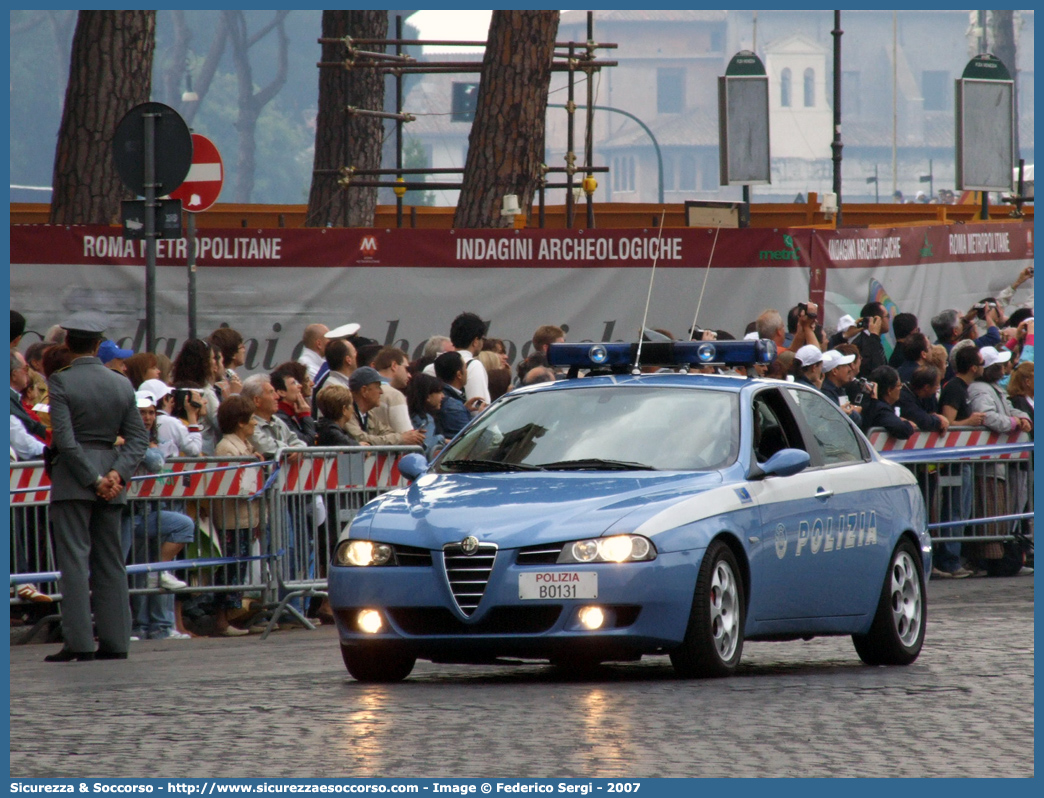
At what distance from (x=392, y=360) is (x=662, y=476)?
17.8 ft

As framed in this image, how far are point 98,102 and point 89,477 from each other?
9421 mm

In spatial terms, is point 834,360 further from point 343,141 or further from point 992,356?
point 343,141

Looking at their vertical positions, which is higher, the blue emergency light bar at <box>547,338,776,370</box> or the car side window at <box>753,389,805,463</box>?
the blue emergency light bar at <box>547,338,776,370</box>

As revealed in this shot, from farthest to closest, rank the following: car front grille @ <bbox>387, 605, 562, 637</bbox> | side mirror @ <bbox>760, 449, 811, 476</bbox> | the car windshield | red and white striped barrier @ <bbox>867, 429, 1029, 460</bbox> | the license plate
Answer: red and white striped barrier @ <bbox>867, 429, 1029, 460</bbox> → the car windshield → side mirror @ <bbox>760, 449, 811, 476</bbox> → car front grille @ <bbox>387, 605, 562, 637</bbox> → the license plate

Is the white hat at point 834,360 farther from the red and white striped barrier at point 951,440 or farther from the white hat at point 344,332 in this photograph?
the white hat at point 344,332

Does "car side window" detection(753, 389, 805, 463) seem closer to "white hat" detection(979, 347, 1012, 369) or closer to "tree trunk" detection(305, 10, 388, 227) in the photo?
"white hat" detection(979, 347, 1012, 369)

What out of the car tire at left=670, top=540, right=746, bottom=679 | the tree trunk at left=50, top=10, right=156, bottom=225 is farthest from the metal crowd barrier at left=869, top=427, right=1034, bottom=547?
the tree trunk at left=50, top=10, right=156, bottom=225

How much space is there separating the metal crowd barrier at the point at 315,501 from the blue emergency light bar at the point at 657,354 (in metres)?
2.49

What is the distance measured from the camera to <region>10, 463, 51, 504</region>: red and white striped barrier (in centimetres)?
1211

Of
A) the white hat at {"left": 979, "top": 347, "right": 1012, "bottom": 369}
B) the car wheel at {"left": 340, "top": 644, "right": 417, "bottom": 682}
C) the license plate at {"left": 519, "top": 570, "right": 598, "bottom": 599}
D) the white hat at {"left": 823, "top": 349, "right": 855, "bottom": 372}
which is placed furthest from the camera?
the white hat at {"left": 979, "top": 347, "right": 1012, "bottom": 369}

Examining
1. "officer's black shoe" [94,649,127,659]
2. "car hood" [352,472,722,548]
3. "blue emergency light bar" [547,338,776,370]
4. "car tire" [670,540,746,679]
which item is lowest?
"officer's black shoe" [94,649,127,659]

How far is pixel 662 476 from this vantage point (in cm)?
979

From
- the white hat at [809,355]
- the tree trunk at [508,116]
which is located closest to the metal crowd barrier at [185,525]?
the white hat at [809,355]

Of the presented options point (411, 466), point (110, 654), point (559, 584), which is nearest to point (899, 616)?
point (559, 584)
